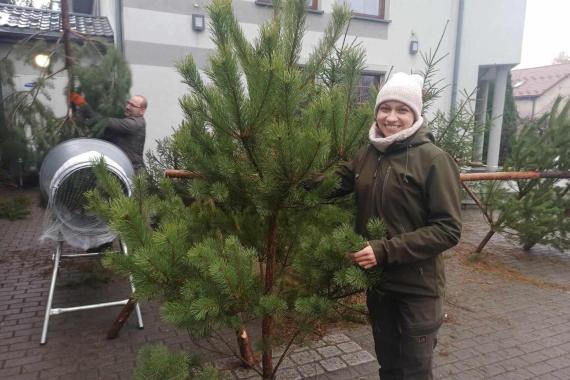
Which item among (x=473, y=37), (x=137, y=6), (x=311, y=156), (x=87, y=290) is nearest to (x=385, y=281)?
(x=311, y=156)

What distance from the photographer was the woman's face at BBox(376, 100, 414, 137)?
6.93 feet

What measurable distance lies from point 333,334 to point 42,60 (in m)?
3.89

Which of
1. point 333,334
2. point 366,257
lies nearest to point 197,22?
point 333,334

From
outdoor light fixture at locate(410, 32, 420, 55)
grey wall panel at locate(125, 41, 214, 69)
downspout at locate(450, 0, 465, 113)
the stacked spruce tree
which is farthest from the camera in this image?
downspout at locate(450, 0, 465, 113)

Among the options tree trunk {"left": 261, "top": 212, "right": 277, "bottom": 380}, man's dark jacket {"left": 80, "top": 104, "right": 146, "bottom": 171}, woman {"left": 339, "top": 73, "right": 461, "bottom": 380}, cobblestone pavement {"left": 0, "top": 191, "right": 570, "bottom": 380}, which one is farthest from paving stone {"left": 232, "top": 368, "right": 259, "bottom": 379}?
man's dark jacket {"left": 80, "top": 104, "right": 146, "bottom": 171}

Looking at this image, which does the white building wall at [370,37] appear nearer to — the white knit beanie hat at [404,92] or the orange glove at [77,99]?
the orange glove at [77,99]

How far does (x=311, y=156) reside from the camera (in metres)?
1.78

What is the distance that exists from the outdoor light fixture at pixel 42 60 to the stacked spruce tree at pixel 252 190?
3005mm

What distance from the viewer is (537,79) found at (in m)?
36.8

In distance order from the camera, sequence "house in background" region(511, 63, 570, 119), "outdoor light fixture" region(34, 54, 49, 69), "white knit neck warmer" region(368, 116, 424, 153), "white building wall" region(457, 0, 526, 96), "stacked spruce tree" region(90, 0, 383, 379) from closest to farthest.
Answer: "stacked spruce tree" region(90, 0, 383, 379), "white knit neck warmer" region(368, 116, 424, 153), "outdoor light fixture" region(34, 54, 49, 69), "white building wall" region(457, 0, 526, 96), "house in background" region(511, 63, 570, 119)

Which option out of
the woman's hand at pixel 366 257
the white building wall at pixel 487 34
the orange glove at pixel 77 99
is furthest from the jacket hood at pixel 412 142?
the white building wall at pixel 487 34

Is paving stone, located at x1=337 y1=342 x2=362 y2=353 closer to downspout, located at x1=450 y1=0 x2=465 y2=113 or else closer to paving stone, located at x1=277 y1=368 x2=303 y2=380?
paving stone, located at x1=277 y1=368 x2=303 y2=380

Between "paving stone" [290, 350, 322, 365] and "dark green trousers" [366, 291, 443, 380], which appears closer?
"dark green trousers" [366, 291, 443, 380]

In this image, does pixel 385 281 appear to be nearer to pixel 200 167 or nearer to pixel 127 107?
pixel 200 167
